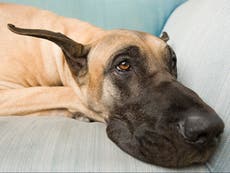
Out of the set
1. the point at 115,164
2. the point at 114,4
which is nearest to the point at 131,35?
the point at 115,164

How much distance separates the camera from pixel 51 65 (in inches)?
57.4

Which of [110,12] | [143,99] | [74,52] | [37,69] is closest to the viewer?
[143,99]

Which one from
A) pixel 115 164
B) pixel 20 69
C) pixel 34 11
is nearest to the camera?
pixel 115 164

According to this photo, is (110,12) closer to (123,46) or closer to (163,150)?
(123,46)

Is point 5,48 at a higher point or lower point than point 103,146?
lower

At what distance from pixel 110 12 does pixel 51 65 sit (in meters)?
0.65

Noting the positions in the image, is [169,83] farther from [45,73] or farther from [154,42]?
[45,73]

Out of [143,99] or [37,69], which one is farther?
[37,69]

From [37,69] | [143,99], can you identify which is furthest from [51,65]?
[143,99]

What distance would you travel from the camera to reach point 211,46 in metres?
1.11

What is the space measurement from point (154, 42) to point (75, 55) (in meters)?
0.28

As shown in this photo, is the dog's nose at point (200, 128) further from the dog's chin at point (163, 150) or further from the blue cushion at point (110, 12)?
the blue cushion at point (110, 12)

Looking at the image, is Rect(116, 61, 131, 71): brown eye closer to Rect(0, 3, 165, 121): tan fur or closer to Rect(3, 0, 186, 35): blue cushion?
Rect(0, 3, 165, 121): tan fur

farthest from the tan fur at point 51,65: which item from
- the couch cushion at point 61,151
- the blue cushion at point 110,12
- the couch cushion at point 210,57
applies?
the blue cushion at point 110,12
